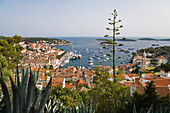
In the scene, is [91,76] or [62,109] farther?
[91,76]

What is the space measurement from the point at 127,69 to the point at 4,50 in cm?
3131

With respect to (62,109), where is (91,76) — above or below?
below

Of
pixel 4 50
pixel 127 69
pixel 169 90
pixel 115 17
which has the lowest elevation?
pixel 127 69

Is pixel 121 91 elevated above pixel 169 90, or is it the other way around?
pixel 121 91

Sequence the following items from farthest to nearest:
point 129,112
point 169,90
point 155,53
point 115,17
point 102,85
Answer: point 155,53 < point 169,90 < point 115,17 < point 102,85 < point 129,112

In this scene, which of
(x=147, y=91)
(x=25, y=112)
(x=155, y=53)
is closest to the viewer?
(x=25, y=112)

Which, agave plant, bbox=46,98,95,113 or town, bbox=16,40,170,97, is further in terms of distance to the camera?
town, bbox=16,40,170,97

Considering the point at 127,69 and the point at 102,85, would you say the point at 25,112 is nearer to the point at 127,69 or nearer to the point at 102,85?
the point at 102,85

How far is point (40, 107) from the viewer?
1377mm

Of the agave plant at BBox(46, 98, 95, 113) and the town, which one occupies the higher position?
the agave plant at BBox(46, 98, 95, 113)

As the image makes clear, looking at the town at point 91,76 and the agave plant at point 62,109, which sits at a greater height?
the agave plant at point 62,109

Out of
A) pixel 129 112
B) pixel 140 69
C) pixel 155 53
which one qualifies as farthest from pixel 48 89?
pixel 155 53

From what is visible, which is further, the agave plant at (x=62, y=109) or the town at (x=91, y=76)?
the town at (x=91, y=76)

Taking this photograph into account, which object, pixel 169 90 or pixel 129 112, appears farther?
pixel 169 90
